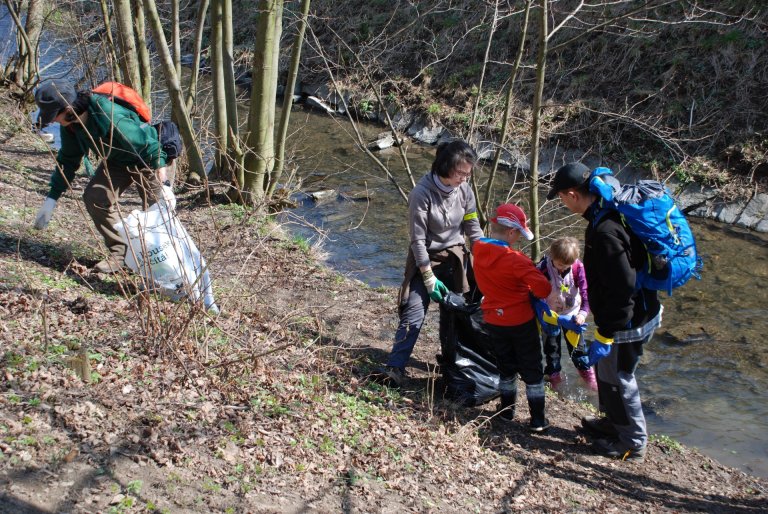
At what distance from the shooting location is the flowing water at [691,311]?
240 inches

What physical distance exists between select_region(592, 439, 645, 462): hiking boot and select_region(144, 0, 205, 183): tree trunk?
5.63m

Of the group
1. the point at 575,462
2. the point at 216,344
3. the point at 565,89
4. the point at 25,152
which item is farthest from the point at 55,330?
the point at 565,89

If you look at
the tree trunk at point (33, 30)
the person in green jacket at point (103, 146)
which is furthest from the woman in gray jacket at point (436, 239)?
the tree trunk at point (33, 30)

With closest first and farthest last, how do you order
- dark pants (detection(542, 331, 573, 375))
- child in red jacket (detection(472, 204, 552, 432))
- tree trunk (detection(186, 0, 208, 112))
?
child in red jacket (detection(472, 204, 552, 432))
dark pants (detection(542, 331, 573, 375))
tree trunk (detection(186, 0, 208, 112))

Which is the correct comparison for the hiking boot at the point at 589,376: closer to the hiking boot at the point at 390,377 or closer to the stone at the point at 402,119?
the hiking boot at the point at 390,377

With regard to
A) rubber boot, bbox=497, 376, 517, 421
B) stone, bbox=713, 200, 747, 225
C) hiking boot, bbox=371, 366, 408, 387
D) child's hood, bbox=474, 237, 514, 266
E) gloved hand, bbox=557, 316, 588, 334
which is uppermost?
child's hood, bbox=474, 237, 514, 266

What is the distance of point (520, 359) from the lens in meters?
4.74

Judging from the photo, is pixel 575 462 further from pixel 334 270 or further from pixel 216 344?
pixel 334 270

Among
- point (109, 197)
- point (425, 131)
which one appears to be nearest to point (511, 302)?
point (109, 197)

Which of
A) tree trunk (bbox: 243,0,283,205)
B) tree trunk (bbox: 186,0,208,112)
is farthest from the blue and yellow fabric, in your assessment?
tree trunk (bbox: 186,0,208,112)

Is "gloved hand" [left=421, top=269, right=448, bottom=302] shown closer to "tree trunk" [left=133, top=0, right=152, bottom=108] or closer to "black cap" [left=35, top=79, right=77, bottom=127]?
"black cap" [left=35, top=79, right=77, bottom=127]

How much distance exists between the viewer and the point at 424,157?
1466 cm

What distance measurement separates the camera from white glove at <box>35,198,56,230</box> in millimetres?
5566

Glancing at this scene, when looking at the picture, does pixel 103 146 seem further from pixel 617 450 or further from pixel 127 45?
pixel 127 45
